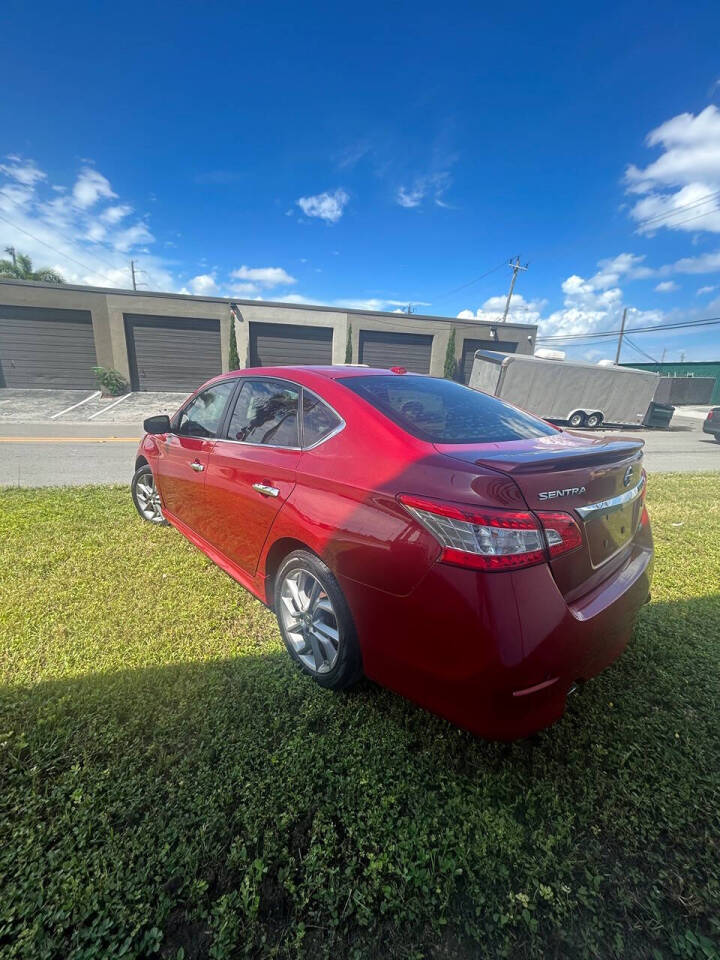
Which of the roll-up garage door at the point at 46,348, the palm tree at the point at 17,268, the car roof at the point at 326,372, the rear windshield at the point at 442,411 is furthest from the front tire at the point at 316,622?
the palm tree at the point at 17,268

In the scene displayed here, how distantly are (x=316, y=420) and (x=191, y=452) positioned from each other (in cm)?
138

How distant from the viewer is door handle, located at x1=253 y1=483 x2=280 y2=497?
2.28m

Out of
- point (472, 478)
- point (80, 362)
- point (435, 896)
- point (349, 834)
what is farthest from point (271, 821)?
point (80, 362)

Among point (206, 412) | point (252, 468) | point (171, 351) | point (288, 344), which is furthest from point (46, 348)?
point (252, 468)

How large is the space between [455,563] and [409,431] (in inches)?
26.8

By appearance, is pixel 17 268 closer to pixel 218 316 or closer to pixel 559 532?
pixel 218 316

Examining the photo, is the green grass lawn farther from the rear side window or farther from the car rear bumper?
the rear side window

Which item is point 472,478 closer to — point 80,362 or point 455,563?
point 455,563

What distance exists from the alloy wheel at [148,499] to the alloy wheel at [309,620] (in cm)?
236

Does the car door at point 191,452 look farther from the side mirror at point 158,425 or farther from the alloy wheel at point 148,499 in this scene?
the alloy wheel at point 148,499

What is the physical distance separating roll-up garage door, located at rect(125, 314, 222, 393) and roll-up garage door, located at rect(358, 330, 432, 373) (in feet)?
24.8

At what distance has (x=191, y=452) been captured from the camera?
3.15 metres

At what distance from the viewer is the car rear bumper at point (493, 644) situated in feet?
4.73

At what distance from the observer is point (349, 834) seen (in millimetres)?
1499
